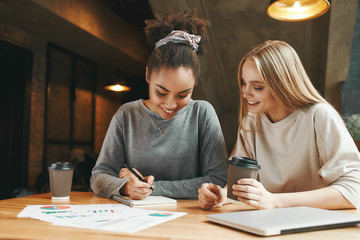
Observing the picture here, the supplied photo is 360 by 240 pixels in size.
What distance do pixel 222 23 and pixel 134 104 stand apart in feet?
13.1

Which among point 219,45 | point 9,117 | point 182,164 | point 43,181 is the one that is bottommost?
point 43,181

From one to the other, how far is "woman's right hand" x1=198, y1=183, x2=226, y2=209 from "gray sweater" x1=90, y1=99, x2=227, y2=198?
0.36 m

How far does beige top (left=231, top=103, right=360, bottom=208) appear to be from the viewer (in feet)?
3.79

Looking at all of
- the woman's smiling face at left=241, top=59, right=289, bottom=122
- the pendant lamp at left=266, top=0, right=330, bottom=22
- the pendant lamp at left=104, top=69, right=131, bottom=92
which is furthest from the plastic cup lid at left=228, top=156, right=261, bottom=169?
the pendant lamp at left=104, top=69, right=131, bottom=92

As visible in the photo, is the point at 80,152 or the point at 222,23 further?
the point at 80,152

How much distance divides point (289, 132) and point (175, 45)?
2.02 ft

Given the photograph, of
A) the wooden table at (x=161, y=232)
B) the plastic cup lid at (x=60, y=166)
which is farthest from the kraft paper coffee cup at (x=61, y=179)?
the wooden table at (x=161, y=232)

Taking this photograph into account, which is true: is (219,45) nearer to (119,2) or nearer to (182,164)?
(119,2)

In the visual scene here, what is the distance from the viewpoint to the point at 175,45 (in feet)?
4.72

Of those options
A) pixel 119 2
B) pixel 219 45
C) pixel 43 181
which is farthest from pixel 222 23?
pixel 43 181

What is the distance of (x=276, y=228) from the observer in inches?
27.4

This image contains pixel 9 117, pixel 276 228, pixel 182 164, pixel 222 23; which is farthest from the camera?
pixel 222 23

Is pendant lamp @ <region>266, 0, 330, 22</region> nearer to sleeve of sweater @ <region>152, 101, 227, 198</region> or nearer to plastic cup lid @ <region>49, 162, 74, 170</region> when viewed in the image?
sleeve of sweater @ <region>152, 101, 227, 198</region>

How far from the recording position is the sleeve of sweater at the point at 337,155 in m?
1.11
